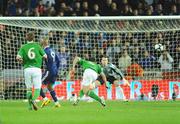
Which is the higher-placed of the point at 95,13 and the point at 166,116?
the point at 95,13

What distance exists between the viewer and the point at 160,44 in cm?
2144

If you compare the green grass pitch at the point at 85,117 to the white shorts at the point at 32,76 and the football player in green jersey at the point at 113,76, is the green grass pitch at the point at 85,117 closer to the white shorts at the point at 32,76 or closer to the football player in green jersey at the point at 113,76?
the white shorts at the point at 32,76

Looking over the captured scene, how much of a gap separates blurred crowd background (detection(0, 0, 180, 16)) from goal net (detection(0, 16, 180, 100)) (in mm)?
1787

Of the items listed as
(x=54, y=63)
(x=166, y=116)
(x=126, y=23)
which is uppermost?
(x=126, y=23)

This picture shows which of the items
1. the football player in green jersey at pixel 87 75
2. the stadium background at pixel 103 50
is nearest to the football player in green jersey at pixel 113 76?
the stadium background at pixel 103 50

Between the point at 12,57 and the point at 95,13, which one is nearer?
the point at 12,57

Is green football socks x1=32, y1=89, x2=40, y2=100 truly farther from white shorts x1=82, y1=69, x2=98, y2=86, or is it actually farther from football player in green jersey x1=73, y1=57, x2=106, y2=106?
white shorts x1=82, y1=69, x2=98, y2=86

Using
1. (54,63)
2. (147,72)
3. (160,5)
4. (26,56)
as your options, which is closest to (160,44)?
(147,72)

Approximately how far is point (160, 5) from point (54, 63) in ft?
22.3

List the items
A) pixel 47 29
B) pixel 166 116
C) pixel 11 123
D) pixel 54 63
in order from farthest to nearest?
pixel 47 29
pixel 54 63
pixel 166 116
pixel 11 123

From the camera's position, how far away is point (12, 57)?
69.5ft

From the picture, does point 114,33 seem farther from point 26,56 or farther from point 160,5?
point 26,56

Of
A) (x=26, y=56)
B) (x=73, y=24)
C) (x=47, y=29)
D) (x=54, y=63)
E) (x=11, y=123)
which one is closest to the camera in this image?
(x=11, y=123)

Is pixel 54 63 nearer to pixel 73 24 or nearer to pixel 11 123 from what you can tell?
pixel 73 24
